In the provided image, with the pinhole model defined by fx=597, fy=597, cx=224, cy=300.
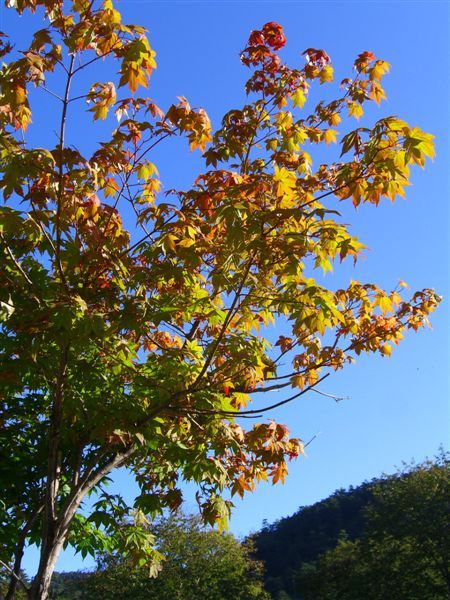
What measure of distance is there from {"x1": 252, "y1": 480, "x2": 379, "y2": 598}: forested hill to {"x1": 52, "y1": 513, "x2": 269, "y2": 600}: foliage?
35387 mm

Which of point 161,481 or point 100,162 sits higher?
point 100,162

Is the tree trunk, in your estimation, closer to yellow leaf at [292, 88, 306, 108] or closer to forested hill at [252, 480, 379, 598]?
yellow leaf at [292, 88, 306, 108]

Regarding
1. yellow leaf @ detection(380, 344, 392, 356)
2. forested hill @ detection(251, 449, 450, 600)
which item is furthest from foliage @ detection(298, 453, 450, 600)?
yellow leaf @ detection(380, 344, 392, 356)

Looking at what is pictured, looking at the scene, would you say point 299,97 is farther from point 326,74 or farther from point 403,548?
point 403,548

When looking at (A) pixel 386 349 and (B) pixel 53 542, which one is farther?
(A) pixel 386 349

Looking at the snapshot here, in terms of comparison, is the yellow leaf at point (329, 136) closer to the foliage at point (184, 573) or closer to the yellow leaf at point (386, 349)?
the yellow leaf at point (386, 349)

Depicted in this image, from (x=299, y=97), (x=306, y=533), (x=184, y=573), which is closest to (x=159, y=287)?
(x=299, y=97)

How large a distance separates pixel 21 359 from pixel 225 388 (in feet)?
5.73

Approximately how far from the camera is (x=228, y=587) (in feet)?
95.4

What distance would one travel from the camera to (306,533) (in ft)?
233

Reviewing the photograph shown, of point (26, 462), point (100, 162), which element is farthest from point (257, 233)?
point (26, 462)

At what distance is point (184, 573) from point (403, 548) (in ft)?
40.9

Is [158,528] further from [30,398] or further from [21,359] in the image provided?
[21,359]

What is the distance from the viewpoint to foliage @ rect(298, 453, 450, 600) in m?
31.3
